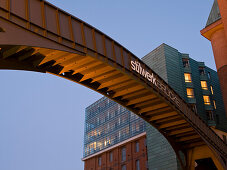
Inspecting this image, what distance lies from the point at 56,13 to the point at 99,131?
61960mm

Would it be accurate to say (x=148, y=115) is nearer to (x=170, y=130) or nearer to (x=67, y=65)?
(x=170, y=130)

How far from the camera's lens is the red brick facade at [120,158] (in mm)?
57656

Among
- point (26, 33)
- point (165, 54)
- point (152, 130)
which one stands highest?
point (165, 54)

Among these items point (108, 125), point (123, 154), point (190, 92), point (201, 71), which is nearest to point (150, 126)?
point (190, 92)

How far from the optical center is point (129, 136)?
2462 inches

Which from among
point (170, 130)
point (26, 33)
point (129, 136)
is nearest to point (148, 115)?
point (170, 130)

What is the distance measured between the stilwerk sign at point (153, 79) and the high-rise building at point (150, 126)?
21736mm

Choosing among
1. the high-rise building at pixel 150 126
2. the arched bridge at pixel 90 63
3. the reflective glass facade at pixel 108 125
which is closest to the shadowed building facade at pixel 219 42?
the high-rise building at pixel 150 126

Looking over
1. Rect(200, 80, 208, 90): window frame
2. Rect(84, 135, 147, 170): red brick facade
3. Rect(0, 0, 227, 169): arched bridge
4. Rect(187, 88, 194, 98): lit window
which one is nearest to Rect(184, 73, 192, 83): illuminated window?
Rect(187, 88, 194, 98): lit window

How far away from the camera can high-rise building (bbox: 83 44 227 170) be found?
4922cm

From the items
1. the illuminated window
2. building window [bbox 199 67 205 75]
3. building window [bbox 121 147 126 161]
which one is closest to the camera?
the illuminated window

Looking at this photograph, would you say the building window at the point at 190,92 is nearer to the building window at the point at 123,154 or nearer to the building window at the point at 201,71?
the building window at the point at 201,71

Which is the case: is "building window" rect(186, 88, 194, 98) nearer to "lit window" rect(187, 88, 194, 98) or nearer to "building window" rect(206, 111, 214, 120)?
"lit window" rect(187, 88, 194, 98)

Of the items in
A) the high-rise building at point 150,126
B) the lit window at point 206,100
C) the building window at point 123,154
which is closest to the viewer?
the high-rise building at point 150,126
